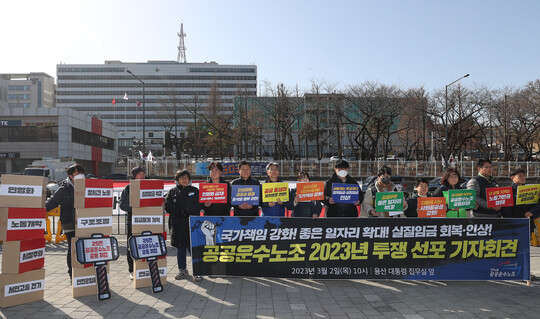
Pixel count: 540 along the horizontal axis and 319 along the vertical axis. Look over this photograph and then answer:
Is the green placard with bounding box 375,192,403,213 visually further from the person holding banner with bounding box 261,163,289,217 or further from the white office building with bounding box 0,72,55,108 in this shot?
the white office building with bounding box 0,72,55,108

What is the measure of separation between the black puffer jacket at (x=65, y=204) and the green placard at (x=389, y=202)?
16.8 feet

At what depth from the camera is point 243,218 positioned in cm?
646

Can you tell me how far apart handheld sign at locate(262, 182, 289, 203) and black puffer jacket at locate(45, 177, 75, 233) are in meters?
3.20

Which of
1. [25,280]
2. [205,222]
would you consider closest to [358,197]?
[205,222]

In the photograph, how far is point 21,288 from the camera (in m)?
5.50

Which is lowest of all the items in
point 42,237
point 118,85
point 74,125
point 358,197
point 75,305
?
point 75,305

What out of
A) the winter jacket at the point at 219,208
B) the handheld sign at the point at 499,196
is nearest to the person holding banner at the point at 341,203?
the winter jacket at the point at 219,208

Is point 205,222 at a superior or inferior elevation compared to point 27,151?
inferior

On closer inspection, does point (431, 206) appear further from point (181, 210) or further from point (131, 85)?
point (131, 85)

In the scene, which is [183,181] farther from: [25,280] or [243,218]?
[25,280]

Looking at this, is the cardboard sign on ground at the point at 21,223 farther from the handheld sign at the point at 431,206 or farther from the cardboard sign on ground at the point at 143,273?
the handheld sign at the point at 431,206

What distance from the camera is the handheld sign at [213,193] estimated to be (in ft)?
22.2

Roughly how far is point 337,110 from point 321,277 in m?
39.6

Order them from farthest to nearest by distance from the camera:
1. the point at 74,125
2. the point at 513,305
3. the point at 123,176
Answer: the point at 74,125
the point at 123,176
the point at 513,305
